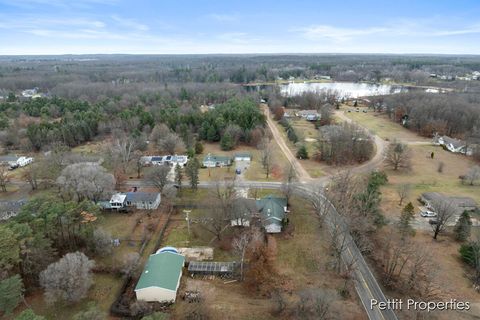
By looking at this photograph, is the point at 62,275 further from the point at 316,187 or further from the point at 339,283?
the point at 316,187

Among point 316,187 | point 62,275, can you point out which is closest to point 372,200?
point 316,187

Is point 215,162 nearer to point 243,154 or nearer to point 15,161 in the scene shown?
point 243,154

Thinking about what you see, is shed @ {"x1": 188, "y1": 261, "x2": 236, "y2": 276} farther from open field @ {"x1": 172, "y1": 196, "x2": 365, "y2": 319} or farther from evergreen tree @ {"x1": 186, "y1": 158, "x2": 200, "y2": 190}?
evergreen tree @ {"x1": 186, "y1": 158, "x2": 200, "y2": 190}

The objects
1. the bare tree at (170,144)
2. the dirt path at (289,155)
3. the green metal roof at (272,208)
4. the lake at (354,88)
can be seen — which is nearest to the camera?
the green metal roof at (272,208)

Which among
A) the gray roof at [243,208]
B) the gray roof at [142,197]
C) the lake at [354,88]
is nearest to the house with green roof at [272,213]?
the gray roof at [243,208]

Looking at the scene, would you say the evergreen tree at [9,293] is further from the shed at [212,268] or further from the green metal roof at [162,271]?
the shed at [212,268]

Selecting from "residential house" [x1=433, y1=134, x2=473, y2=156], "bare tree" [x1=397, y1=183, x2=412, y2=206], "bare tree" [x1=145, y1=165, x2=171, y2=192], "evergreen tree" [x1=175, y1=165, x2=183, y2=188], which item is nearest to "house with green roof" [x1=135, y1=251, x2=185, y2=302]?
"bare tree" [x1=145, y1=165, x2=171, y2=192]
